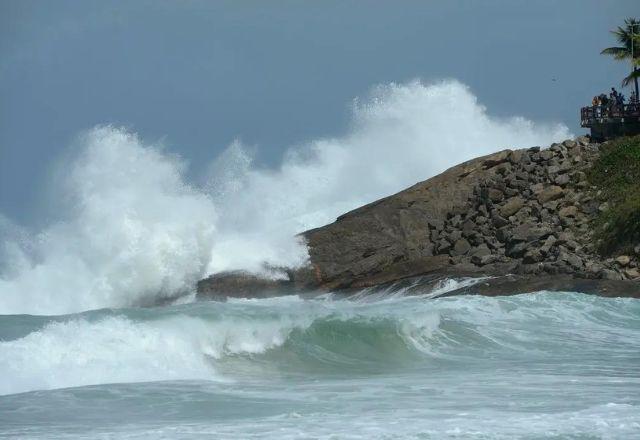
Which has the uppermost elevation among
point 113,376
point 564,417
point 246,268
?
point 246,268

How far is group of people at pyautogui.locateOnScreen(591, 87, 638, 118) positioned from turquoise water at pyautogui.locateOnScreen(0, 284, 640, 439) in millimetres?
14973

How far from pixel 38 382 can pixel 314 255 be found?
16032 mm

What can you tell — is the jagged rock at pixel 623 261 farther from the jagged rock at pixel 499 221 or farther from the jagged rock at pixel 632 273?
the jagged rock at pixel 499 221

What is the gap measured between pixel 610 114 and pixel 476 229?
8.83 meters

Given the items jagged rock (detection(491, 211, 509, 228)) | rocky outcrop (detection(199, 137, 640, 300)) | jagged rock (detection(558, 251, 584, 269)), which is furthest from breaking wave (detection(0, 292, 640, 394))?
jagged rock (detection(491, 211, 509, 228))

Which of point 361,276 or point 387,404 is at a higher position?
point 361,276

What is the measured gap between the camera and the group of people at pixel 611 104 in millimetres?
35125

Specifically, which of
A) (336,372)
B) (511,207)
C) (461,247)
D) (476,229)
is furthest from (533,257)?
(336,372)

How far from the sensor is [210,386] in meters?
13.1

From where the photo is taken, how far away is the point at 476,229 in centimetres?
2917

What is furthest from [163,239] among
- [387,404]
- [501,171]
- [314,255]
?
[387,404]

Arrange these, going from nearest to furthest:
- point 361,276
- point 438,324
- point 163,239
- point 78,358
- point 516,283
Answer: point 78,358, point 438,324, point 516,283, point 361,276, point 163,239

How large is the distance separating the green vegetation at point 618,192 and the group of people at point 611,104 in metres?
2.25

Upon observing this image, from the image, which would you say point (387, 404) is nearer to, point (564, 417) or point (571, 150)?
point (564, 417)
